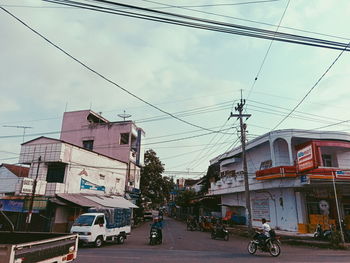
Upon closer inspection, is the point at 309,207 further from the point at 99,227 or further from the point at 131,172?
the point at 131,172

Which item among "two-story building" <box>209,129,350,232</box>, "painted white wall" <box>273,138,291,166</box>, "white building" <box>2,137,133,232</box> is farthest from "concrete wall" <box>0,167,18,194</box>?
"painted white wall" <box>273,138,291,166</box>

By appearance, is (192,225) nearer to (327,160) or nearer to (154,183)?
(154,183)

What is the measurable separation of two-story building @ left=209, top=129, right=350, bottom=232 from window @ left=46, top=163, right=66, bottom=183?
17102mm

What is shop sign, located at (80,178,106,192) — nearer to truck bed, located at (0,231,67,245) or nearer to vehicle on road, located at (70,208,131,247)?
vehicle on road, located at (70,208,131,247)

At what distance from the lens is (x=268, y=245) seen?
12047 millimetres

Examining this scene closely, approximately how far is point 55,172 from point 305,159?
2000 centimetres

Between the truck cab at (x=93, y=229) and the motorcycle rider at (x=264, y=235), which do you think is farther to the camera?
the truck cab at (x=93, y=229)

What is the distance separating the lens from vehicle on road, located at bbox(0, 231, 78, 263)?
3.88 m

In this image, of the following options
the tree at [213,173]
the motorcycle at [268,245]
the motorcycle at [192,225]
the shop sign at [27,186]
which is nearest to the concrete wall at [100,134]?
the motorcycle at [192,225]

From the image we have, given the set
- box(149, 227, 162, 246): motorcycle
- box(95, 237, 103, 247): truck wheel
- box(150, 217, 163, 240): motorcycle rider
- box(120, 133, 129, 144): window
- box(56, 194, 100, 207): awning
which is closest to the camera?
box(95, 237, 103, 247): truck wheel

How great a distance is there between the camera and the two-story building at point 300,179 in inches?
737

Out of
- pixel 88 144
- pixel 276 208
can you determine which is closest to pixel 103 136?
pixel 88 144

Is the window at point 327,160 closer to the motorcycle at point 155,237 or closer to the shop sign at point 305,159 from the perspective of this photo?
the shop sign at point 305,159

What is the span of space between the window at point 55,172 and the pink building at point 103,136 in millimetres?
10249
